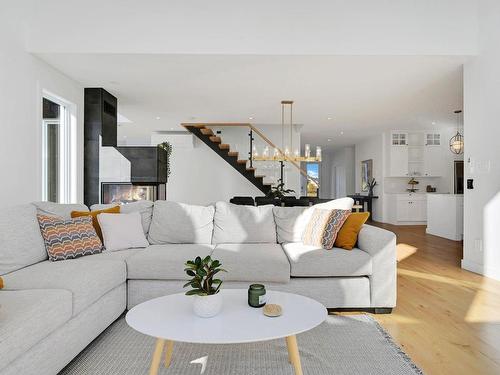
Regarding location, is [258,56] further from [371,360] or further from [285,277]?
[371,360]

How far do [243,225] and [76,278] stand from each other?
1774mm

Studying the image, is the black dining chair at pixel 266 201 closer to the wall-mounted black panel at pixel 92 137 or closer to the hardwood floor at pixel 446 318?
the hardwood floor at pixel 446 318

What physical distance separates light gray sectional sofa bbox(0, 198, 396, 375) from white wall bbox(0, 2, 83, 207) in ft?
4.87

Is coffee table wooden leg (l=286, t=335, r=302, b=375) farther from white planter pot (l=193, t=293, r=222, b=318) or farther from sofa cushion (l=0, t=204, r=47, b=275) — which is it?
sofa cushion (l=0, t=204, r=47, b=275)

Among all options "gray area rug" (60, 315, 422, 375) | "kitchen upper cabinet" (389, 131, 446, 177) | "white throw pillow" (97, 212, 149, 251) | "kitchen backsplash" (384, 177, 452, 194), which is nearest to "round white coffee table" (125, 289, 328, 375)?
"gray area rug" (60, 315, 422, 375)

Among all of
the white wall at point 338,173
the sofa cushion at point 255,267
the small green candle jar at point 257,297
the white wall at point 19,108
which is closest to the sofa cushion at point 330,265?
the sofa cushion at point 255,267

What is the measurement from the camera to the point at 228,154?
32.9 feet

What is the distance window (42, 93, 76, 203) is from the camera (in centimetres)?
550

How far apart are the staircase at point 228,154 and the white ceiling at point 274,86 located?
83 cm

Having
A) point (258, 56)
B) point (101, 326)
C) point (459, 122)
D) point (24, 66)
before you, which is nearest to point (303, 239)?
point (101, 326)

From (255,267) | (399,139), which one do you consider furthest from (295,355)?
(399,139)

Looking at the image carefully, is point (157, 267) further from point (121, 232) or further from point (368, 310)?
point (368, 310)

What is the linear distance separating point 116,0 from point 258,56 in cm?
191

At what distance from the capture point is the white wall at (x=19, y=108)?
4320 millimetres
